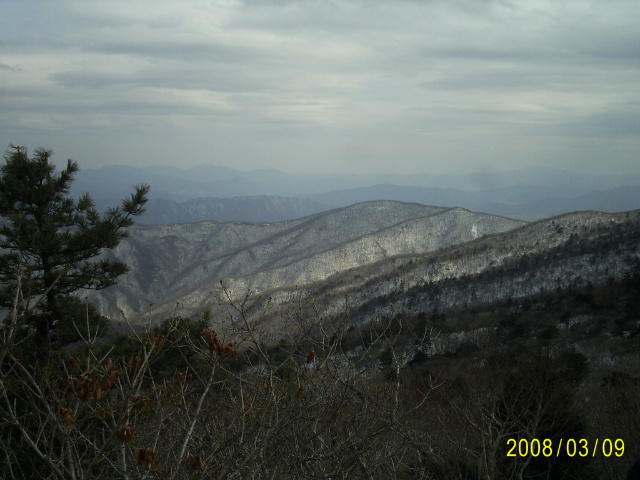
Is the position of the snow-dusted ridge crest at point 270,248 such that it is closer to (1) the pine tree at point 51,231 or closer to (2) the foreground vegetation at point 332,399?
(2) the foreground vegetation at point 332,399

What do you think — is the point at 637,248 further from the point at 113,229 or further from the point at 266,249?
the point at 266,249

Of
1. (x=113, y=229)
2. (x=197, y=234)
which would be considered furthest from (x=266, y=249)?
(x=113, y=229)

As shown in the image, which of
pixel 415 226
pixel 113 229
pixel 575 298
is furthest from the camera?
pixel 415 226

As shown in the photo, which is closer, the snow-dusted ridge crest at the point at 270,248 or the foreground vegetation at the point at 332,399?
the foreground vegetation at the point at 332,399

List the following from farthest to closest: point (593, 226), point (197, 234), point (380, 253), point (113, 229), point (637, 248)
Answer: point (197, 234) < point (380, 253) < point (593, 226) < point (637, 248) < point (113, 229)

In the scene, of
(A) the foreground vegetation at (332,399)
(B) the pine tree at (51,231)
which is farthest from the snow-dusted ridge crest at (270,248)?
(B) the pine tree at (51,231)
